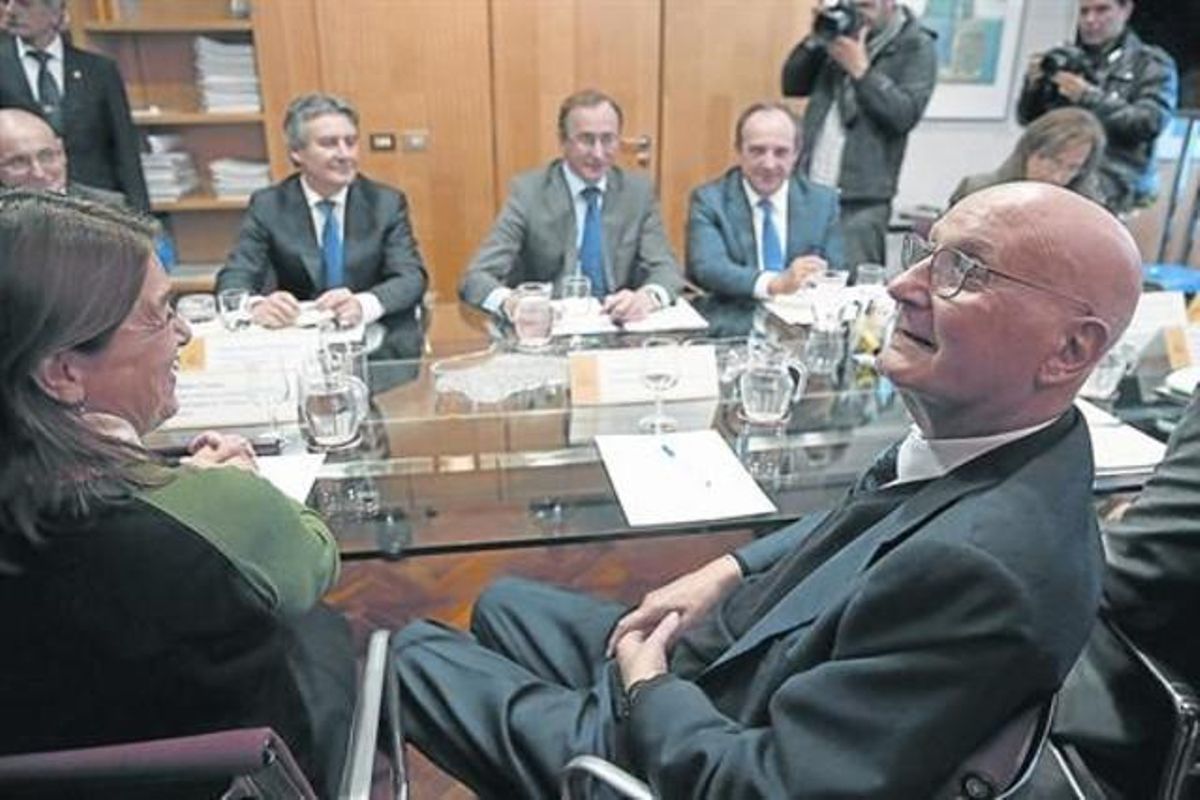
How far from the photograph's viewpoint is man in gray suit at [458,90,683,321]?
2717 mm

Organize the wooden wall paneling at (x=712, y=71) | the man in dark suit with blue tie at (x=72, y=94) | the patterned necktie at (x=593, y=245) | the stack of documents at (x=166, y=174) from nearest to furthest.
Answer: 1. the patterned necktie at (x=593, y=245)
2. the man in dark suit with blue tie at (x=72, y=94)
3. the stack of documents at (x=166, y=174)
4. the wooden wall paneling at (x=712, y=71)

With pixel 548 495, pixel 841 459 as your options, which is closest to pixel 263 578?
pixel 548 495

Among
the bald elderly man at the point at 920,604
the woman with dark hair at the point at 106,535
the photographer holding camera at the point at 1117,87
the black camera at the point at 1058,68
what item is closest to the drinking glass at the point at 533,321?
the bald elderly man at the point at 920,604

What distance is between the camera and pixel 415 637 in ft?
4.33

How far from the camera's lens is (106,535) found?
0.83 meters

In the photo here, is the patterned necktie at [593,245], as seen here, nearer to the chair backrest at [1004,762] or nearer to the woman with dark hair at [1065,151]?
the woman with dark hair at [1065,151]

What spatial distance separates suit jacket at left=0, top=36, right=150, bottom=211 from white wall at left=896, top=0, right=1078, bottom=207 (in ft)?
11.7

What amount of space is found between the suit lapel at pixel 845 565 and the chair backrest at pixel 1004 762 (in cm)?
20

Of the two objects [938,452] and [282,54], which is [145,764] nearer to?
[938,452]

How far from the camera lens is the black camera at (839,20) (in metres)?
3.35

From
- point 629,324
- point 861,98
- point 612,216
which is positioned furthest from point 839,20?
point 629,324

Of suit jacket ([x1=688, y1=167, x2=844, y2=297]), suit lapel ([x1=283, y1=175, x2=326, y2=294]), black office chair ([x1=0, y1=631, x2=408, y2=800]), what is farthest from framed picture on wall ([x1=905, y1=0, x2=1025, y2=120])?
black office chair ([x1=0, y1=631, x2=408, y2=800])

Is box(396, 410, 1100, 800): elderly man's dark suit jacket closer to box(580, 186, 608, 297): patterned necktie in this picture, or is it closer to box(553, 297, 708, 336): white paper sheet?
box(553, 297, 708, 336): white paper sheet

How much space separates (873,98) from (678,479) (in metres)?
2.47
